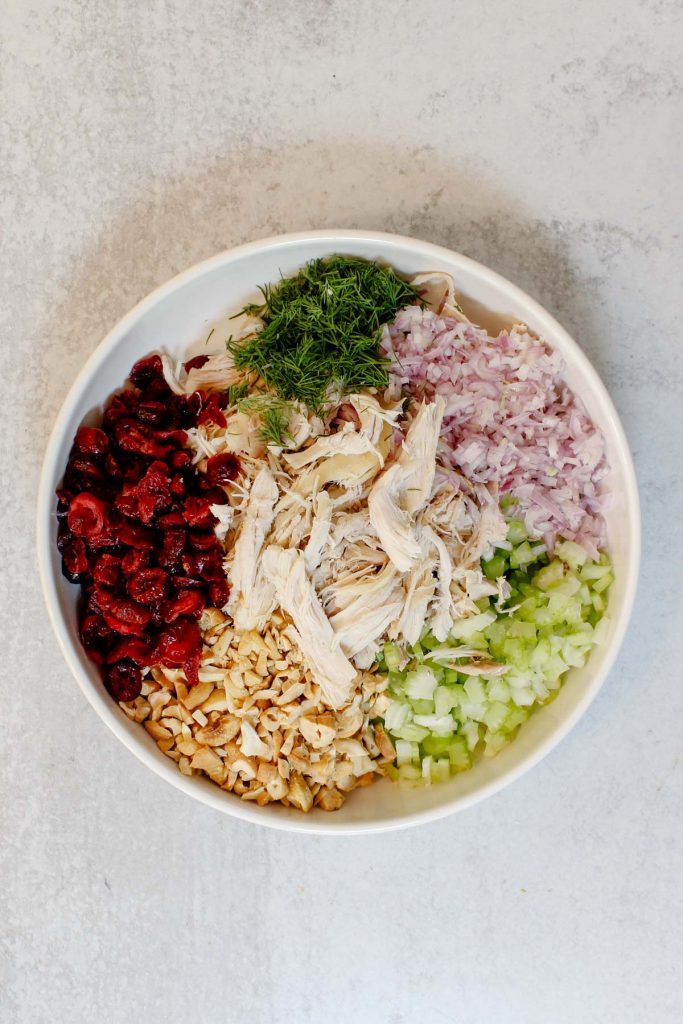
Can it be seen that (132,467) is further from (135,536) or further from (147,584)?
(147,584)

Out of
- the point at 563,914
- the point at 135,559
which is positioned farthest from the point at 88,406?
the point at 563,914

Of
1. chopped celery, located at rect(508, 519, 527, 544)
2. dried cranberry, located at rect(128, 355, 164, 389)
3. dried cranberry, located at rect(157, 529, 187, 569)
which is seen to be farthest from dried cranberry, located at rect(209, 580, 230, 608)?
chopped celery, located at rect(508, 519, 527, 544)

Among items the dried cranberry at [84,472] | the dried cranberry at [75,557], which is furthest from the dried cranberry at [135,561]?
the dried cranberry at [84,472]

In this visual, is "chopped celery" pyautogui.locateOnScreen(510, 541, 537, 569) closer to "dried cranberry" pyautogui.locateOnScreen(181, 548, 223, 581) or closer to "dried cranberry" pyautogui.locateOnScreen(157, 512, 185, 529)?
"dried cranberry" pyautogui.locateOnScreen(181, 548, 223, 581)

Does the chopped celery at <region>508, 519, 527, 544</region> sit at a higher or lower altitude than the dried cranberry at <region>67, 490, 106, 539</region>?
higher

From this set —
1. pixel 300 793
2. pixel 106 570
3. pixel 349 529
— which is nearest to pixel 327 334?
pixel 349 529

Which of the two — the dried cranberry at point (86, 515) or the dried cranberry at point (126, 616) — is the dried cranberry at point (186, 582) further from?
the dried cranberry at point (86, 515)

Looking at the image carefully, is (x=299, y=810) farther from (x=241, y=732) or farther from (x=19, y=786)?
(x=19, y=786)
